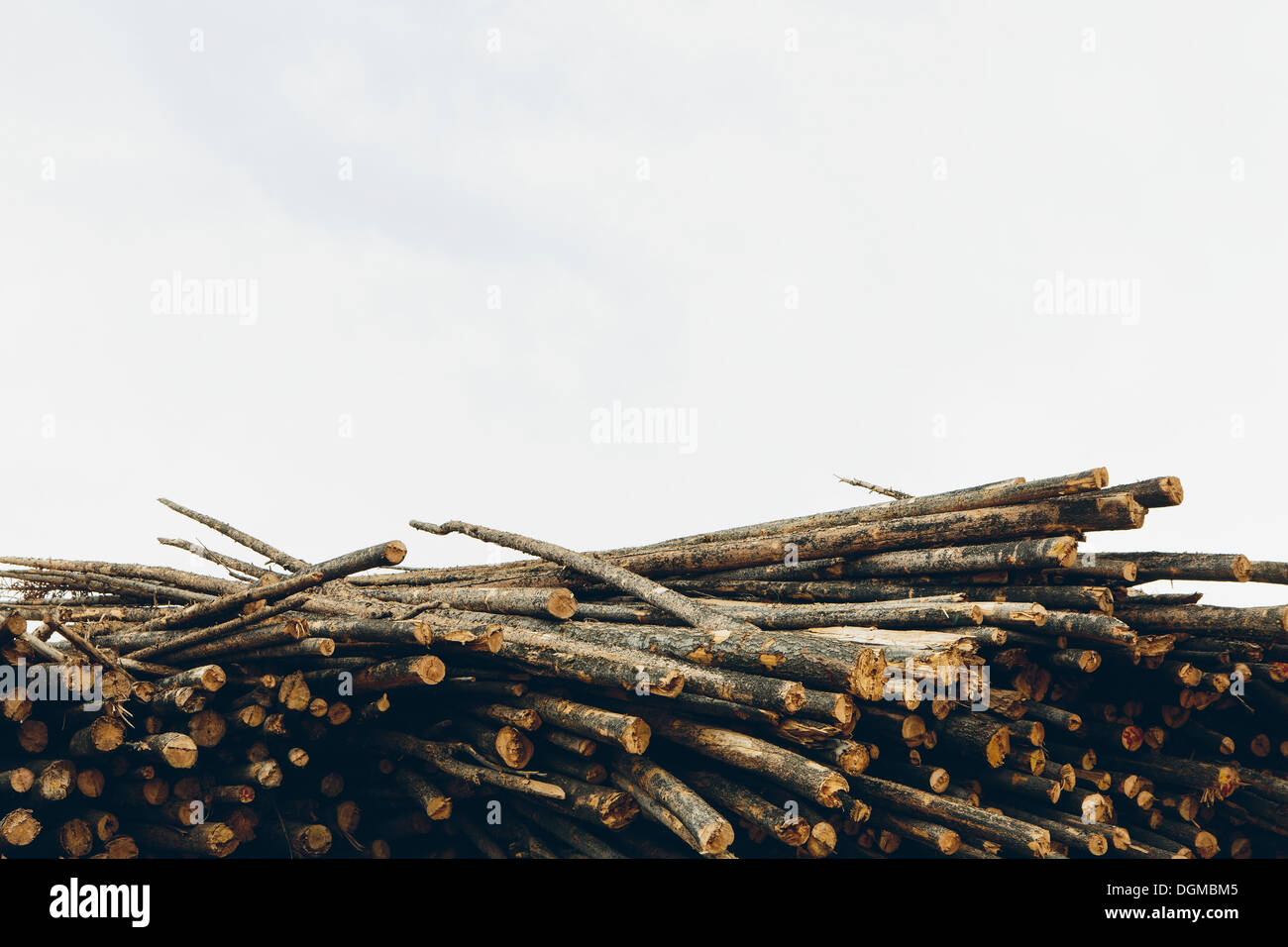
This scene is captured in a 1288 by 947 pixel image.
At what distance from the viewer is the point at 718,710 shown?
5328 millimetres

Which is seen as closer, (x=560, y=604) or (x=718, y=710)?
(x=718, y=710)

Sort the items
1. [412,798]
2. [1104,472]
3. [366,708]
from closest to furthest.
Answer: [1104,472], [366,708], [412,798]

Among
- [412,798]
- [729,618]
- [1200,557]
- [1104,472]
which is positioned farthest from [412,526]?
[1200,557]

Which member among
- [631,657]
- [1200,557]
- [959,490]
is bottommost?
[631,657]

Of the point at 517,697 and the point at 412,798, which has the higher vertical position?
the point at 517,697

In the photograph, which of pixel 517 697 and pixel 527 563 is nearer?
pixel 517 697

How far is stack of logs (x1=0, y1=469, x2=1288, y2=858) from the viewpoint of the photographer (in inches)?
209

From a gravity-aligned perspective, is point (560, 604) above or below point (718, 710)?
above

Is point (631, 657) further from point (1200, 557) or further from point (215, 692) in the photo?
point (1200, 557)

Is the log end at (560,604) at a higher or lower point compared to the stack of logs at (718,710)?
higher

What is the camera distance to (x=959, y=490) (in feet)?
23.9

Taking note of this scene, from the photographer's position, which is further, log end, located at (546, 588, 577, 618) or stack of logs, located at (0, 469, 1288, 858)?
log end, located at (546, 588, 577, 618)

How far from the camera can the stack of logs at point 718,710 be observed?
5309mm
